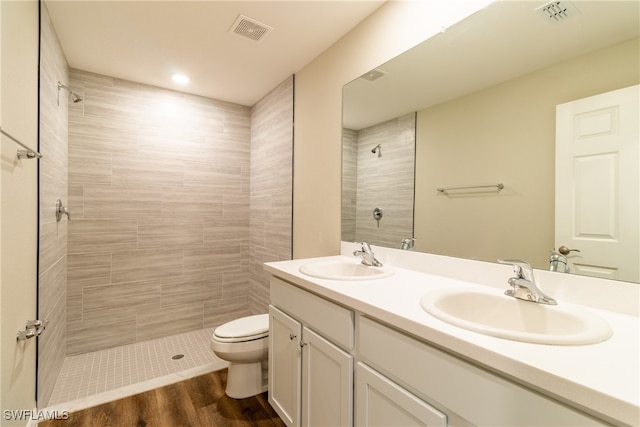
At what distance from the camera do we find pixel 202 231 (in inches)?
117

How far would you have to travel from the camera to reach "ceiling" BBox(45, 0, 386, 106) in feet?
5.51

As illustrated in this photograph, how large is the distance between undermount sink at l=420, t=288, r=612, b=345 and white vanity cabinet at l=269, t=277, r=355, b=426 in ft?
1.26

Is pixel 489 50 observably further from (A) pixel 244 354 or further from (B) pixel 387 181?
(A) pixel 244 354

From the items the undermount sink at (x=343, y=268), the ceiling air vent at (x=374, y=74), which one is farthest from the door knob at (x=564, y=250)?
the ceiling air vent at (x=374, y=74)

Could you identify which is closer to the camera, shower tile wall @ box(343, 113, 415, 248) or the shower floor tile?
shower tile wall @ box(343, 113, 415, 248)

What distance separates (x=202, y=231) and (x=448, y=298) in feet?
8.31

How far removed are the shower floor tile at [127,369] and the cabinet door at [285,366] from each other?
862 mm

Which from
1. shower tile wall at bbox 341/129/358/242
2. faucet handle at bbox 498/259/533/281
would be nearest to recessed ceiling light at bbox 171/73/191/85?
shower tile wall at bbox 341/129/358/242

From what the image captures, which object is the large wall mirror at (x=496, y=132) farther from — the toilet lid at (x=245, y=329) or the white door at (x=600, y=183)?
the toilet lid at (x=245, y=329)

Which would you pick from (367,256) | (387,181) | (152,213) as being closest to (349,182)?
(387,181)

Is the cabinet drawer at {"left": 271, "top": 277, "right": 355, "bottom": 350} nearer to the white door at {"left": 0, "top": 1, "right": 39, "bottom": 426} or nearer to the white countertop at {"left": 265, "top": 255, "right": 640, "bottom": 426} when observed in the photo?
the white countertop at {"left": 265, "top": 255, "right": 640, "bottom": 426}

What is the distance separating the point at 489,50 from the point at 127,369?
3.13 m

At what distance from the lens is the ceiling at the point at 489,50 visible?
0.98m

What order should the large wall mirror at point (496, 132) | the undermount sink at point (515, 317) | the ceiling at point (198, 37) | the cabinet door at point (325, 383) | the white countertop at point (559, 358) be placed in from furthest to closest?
the ceiling at point (198, 37), the cabinet door at point (325, 383), the large wall mirror at point (496, 132), the undermount sink at point (515, 317), the white countertop at point (559, 358)
